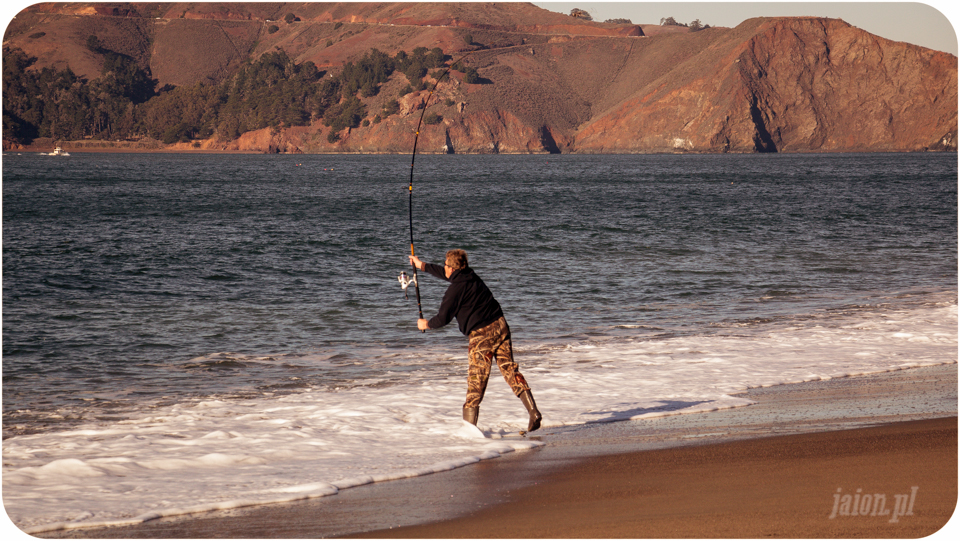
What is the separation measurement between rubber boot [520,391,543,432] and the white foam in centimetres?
21

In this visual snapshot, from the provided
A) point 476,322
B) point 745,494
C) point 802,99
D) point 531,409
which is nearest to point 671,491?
point 745,494

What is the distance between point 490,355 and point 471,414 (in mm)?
626

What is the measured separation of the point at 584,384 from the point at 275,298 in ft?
34.4

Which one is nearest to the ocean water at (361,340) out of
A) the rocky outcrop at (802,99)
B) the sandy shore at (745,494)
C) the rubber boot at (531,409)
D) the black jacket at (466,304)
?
the rubber boot at (531,409)

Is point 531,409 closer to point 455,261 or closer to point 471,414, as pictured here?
point 471,414

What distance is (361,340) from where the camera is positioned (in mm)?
13312

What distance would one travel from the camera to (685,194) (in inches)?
2534

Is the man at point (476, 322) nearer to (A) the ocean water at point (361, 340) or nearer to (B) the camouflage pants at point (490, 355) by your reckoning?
(B) the camouflage pants at point (490, 355)

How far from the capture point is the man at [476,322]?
722cm

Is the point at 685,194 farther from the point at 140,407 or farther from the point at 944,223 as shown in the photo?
the point at 140,407

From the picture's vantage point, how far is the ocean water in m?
6.92

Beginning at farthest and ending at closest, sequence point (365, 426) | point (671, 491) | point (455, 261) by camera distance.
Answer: point (365, 426) → point (455, 261) → point (671, 491)

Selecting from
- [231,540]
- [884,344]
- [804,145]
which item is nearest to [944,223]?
[884,344]

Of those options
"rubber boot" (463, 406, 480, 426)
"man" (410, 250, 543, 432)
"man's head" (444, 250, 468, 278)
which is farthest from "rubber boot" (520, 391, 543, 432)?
"man's head" (444, 250, 468, 278)
